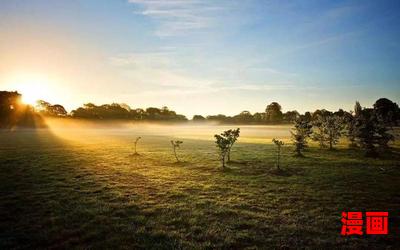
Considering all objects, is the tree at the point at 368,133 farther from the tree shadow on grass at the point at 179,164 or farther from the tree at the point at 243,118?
the tree at the point at 243,118

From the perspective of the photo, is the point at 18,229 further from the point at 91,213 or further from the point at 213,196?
the point at 213,196

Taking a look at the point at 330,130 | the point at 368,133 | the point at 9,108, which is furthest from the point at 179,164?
the point at 9,108

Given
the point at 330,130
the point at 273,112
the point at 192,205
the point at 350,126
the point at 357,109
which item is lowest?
the point at 192,205

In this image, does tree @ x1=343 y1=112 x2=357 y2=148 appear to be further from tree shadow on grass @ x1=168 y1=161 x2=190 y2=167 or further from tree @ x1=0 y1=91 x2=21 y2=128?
tree @ x1=0 y1=91 x2=21 y2=128

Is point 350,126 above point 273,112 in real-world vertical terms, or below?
below

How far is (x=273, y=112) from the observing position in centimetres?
15612

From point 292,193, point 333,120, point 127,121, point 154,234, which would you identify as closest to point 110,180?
point 154,234

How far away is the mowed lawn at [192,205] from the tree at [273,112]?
133384mm

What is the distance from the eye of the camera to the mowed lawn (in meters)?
7.77

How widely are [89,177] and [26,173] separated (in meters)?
5.19

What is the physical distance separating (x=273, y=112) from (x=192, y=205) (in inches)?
6058

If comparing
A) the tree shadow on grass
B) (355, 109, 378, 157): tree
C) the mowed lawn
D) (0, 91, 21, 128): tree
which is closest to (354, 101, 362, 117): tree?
(355, 109, 378, 157): tree

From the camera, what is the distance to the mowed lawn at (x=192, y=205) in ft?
25.5

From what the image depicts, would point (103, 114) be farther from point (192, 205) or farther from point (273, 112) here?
point (192, 205)
